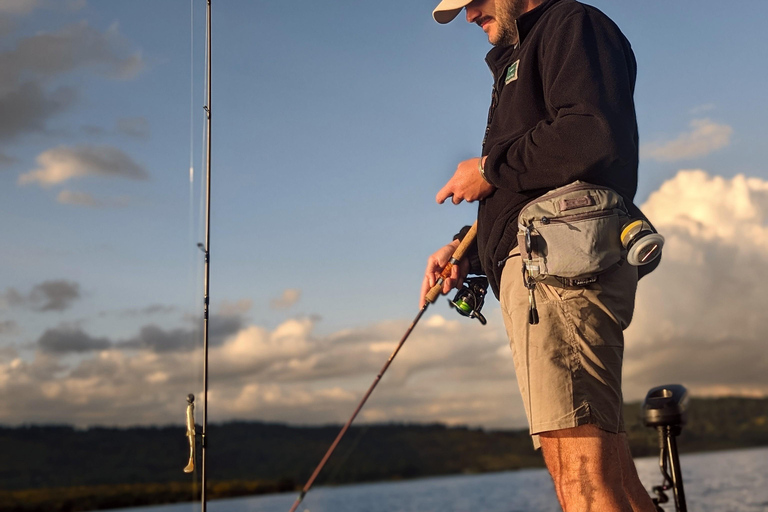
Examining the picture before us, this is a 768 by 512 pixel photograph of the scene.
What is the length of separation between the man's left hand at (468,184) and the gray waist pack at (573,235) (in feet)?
0.92

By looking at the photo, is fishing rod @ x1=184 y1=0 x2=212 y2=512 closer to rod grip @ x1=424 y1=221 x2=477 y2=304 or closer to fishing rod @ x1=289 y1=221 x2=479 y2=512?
fishing rod @ x1=289 y1=221 x2=479 y2=512

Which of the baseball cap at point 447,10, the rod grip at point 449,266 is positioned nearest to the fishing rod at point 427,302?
the rod grip at point 449,266

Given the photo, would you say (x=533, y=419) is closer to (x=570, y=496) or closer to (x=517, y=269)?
(x=570, y=496)

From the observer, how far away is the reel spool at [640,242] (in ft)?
7.88

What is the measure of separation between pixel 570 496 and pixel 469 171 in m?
1.21

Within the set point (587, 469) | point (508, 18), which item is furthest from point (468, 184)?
point (587, 469)

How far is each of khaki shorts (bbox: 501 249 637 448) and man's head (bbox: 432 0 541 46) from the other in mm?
1103

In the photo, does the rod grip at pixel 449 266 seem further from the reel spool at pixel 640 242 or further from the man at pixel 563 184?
the reel spool at pixel 640 242

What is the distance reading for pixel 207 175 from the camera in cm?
386

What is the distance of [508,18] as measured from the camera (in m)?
2.94

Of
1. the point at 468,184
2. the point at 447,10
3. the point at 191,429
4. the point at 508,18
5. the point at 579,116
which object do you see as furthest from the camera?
the point at 191,429

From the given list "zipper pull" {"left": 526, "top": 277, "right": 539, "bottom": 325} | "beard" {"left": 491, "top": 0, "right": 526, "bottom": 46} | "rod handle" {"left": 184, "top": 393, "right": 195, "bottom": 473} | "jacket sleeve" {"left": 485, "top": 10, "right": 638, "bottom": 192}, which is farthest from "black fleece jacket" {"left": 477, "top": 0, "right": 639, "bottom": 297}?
"rod handle" {"left": 184, "top": 393, "right": 195, "bottom": 473}

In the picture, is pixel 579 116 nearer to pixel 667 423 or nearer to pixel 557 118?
pixel 557 118

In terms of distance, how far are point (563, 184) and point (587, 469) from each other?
949 mm
